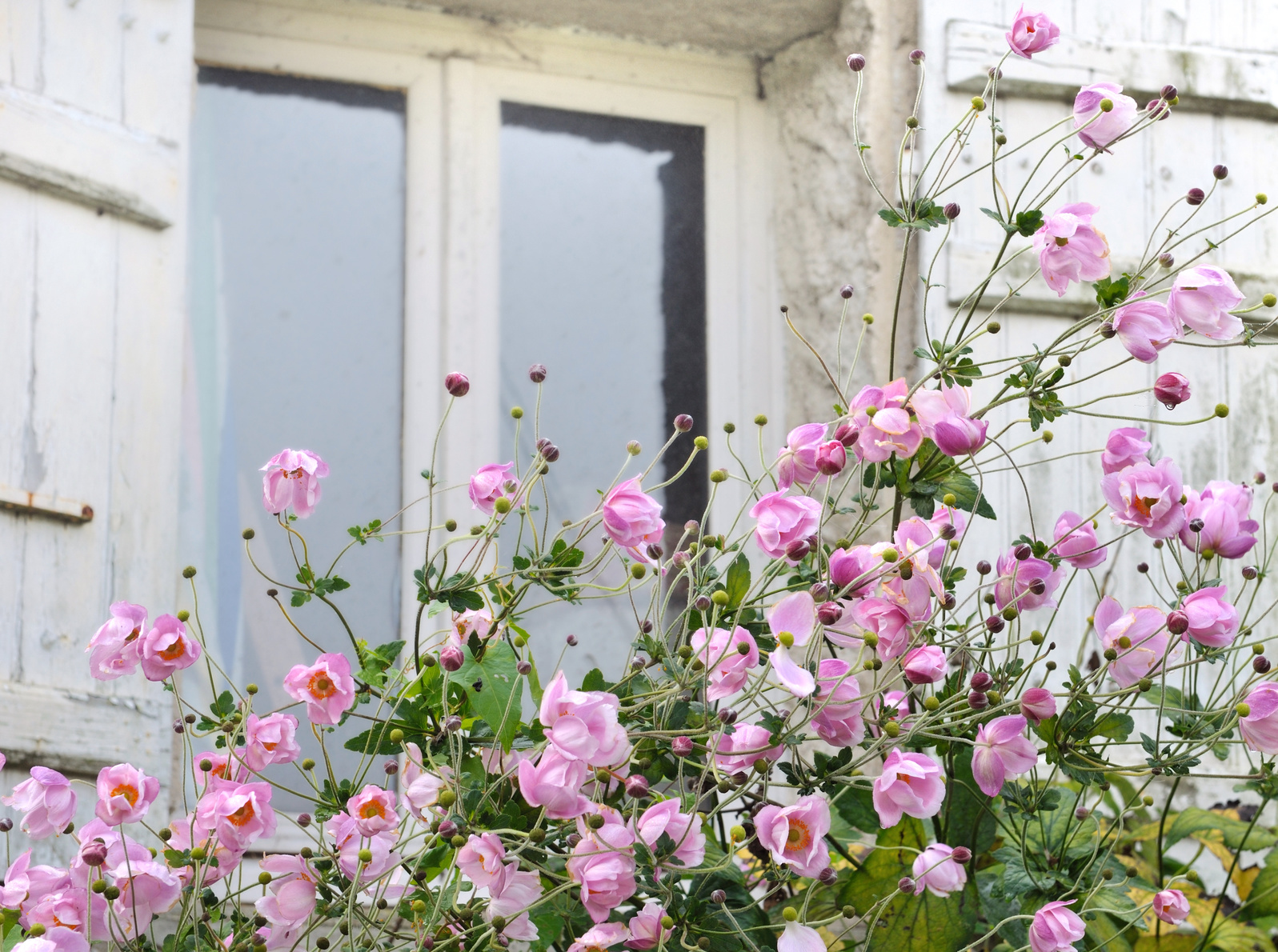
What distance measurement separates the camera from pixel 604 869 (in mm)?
1006

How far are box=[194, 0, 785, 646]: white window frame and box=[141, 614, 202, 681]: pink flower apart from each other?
3.68 feet

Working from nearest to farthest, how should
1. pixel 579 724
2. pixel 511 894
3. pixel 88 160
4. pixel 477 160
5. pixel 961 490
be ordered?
pixel 579 724 < pixel 511 894 < pixel 961 490 < pixel 88 160 < pixel 477 160

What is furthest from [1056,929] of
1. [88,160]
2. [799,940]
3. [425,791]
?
[88,160]

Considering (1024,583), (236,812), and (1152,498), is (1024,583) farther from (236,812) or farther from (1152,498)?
(236,812)

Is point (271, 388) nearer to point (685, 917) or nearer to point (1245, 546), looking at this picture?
point (685, 917)

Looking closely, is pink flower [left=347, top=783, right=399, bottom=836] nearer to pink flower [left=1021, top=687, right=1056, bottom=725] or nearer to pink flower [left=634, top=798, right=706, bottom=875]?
pink flower [left=634, top=798, right=706, bottom=875]

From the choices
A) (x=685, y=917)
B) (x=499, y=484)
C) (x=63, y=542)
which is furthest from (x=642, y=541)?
(x=63, y=542)

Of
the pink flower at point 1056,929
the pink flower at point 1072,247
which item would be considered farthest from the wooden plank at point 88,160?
the pink flower at point 1056,929

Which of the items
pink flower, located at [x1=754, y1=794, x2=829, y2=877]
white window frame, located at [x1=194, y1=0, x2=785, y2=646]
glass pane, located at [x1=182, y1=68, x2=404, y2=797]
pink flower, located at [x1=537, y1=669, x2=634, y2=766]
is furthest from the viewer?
white window frame, located at [x1=194, y1=0, x2=785, y2=646]

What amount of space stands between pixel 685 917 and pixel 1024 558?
17.7 inches

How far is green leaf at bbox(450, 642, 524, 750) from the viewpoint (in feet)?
3.59

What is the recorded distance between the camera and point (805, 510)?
109 cm

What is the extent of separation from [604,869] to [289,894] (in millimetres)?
316

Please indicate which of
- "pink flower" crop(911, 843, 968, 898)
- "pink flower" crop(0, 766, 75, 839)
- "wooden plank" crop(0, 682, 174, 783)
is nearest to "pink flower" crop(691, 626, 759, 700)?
"pink flower" crop(911, 843, 968, 898)
